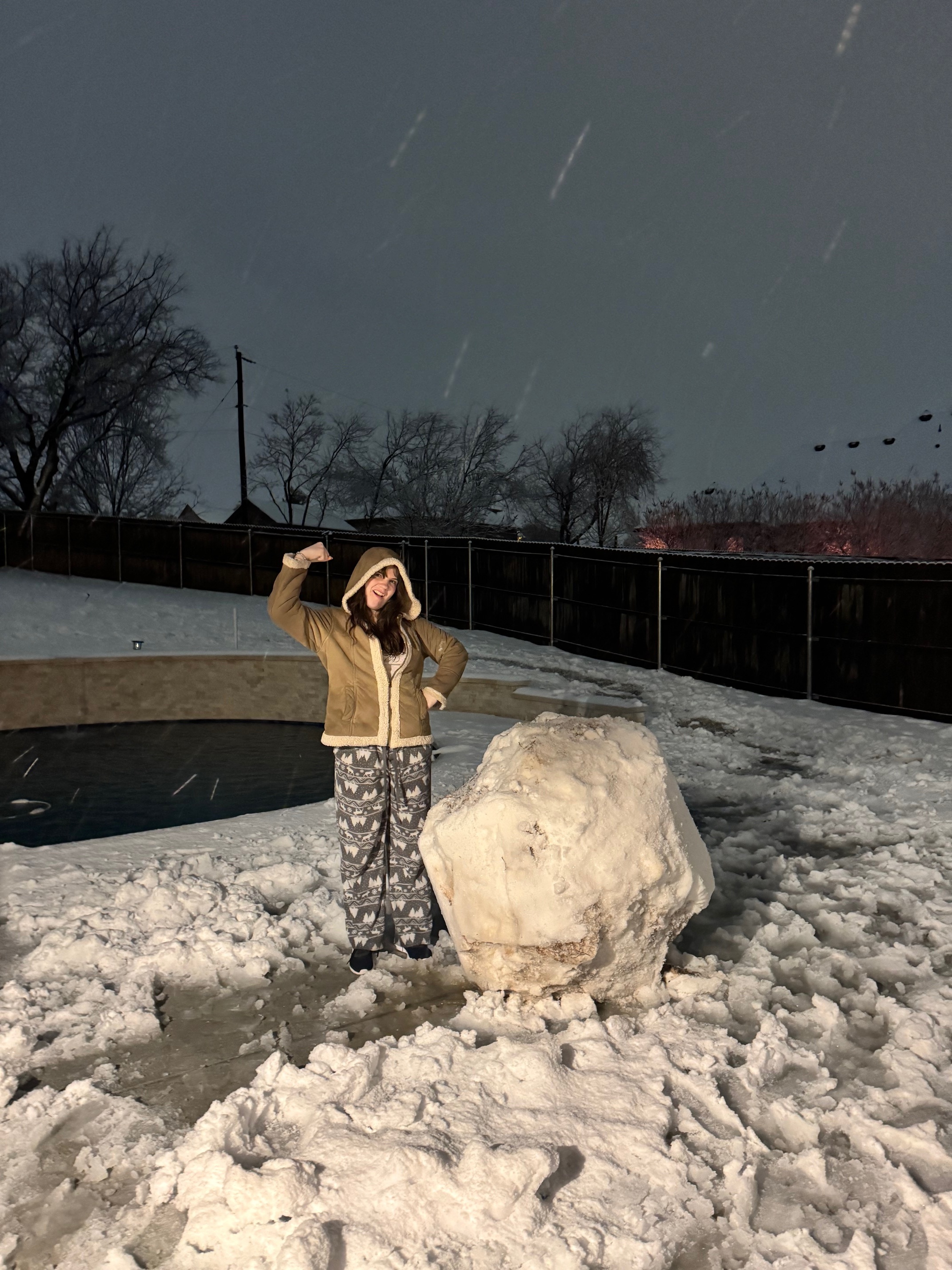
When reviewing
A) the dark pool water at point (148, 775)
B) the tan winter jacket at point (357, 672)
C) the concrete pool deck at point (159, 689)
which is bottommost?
the dark pool water at point (148, 775)

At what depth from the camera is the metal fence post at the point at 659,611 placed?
591 inches

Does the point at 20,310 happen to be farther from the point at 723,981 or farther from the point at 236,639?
the point at 723,981

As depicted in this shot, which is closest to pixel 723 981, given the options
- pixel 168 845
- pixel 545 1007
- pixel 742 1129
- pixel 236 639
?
pixel 545 1007

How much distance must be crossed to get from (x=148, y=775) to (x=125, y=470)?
3767 cm

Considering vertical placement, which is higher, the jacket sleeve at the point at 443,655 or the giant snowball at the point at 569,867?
the jacket sleeve at the point at 443,655

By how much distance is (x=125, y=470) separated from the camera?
44.9m

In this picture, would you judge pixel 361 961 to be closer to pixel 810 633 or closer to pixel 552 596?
pixel 810 633

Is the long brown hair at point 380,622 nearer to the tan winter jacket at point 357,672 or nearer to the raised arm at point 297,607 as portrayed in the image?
the tan winter jacket at point 357,672

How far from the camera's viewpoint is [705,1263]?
250cm

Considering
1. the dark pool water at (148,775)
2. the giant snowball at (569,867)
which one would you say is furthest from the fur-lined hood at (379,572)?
the dark pool water at (148,775)

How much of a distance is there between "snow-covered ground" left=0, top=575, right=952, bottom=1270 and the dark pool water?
3.36 meters

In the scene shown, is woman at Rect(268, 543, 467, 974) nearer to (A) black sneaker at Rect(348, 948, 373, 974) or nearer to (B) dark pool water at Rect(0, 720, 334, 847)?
(A) black sneaker at Rect(348, 948, 373, 974)

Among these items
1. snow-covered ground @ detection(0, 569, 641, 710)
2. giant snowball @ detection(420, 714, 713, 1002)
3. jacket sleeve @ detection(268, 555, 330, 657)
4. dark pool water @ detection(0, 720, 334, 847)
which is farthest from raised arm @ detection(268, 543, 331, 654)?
snow-covered ground @ detection(0, 569, 641, 710)

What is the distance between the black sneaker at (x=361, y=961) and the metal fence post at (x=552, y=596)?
13953 millimetres
